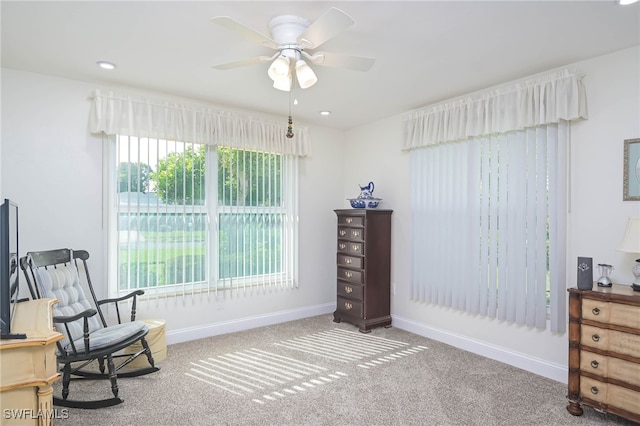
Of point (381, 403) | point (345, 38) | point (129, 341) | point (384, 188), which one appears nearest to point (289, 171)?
point (384, 188)

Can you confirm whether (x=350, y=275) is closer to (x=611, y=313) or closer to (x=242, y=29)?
(x=611, y=313)

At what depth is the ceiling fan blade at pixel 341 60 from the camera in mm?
2199

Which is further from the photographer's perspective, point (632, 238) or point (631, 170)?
point (631, 170)

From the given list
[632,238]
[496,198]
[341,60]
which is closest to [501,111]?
[496,198]

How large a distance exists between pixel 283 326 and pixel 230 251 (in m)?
1.12

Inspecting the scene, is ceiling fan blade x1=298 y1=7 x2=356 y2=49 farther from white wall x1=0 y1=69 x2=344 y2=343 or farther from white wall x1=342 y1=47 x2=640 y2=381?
white wall x1=0 y1=69 x2=344 y2=343

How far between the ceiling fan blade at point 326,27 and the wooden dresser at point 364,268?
237 cm

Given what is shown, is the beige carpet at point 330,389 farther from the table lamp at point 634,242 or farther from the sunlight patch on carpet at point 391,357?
the table lamp at point 634,242

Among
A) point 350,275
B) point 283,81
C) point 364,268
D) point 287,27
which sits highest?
point 287,27

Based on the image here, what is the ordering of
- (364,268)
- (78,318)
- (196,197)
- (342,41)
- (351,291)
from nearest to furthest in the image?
(78,318)
(342,41)
(196,197)
(364,268)
(351,291)

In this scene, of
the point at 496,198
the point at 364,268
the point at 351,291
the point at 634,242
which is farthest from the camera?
the point at 351,291

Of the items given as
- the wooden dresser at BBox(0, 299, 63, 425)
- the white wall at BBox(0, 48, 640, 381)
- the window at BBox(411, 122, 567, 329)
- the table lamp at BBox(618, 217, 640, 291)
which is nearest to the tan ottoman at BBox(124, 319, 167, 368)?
the white wall at BBox(0, 48, 640, 381)

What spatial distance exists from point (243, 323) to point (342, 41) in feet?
10.4

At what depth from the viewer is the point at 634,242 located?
227 centimetres
